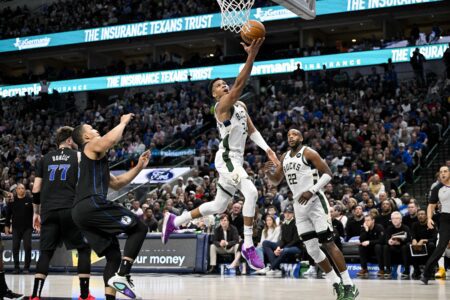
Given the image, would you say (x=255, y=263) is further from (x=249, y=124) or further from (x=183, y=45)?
(x=183, y=45)

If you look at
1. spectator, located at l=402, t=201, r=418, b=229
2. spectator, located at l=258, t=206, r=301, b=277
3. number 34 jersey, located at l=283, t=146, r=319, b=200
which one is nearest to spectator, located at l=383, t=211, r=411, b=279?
spectator, located at l=402, t=201, r=418, b=229

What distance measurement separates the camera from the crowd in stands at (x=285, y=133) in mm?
16719

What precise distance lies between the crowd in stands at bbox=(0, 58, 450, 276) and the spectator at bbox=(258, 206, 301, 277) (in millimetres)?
50

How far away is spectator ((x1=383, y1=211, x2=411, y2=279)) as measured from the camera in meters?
14.7

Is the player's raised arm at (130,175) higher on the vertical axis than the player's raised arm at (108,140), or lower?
lower

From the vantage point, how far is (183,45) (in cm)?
3903

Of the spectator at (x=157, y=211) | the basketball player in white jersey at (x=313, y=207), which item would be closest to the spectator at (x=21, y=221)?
the spectator at (x=157, y=211)

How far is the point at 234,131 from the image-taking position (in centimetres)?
883

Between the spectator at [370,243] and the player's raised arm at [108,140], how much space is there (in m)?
8.97

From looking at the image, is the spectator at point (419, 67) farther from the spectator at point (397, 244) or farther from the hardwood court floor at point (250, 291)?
the hardwood court floor at point (250, 291)

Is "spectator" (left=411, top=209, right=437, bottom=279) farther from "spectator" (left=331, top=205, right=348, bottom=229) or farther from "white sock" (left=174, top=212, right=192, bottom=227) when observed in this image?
"white sock" (left=174, top=212, right=192, bottom=227)

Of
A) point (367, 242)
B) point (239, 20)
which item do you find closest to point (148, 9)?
point (367, 242)

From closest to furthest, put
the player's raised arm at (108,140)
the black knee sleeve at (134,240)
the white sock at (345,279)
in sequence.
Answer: the player's raised arm at (108,140) → the black knee sleeve at (134,240) → the white sock at (345,279)

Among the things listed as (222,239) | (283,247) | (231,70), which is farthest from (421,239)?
(231,70)
